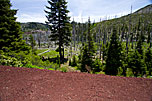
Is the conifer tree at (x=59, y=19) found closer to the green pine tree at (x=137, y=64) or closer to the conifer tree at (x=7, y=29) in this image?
the conifer tree at (x=7, y=29)

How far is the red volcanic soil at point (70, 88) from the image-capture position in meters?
3.71

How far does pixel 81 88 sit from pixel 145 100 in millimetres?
2810

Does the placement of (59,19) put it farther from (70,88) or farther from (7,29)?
(70,88)

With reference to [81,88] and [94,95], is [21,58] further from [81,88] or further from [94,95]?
[94,95]

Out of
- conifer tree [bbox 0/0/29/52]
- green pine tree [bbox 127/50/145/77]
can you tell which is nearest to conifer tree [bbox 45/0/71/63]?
conifer tree [bbox 0/0/29/52]

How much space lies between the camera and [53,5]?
62.1 ft

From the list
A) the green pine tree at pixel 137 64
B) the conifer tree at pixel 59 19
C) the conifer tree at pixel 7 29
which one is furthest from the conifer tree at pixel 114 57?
the conifer tree at pixel 7 29

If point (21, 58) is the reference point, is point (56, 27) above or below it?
above

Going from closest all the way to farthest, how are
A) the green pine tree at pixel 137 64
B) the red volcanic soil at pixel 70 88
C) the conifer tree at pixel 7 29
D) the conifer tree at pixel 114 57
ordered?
1. the red volcanic soil at pixel 70 88
2. the conifer tree at pixel 7 29
3. the conifer tree at pixel 114 57
4. the green pine tree at pixel 137 64

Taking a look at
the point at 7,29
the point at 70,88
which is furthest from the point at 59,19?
the point at 70,88

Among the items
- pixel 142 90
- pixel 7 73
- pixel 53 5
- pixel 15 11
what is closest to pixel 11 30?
pixel 15 11

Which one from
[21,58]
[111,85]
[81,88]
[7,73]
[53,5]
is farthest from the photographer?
[53,5]

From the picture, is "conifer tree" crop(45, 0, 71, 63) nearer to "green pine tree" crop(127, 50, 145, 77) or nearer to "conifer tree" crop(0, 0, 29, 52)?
"conifer tree" crop(0, 0, 29, 52)

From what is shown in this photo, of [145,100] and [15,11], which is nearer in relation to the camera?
[145,100]
